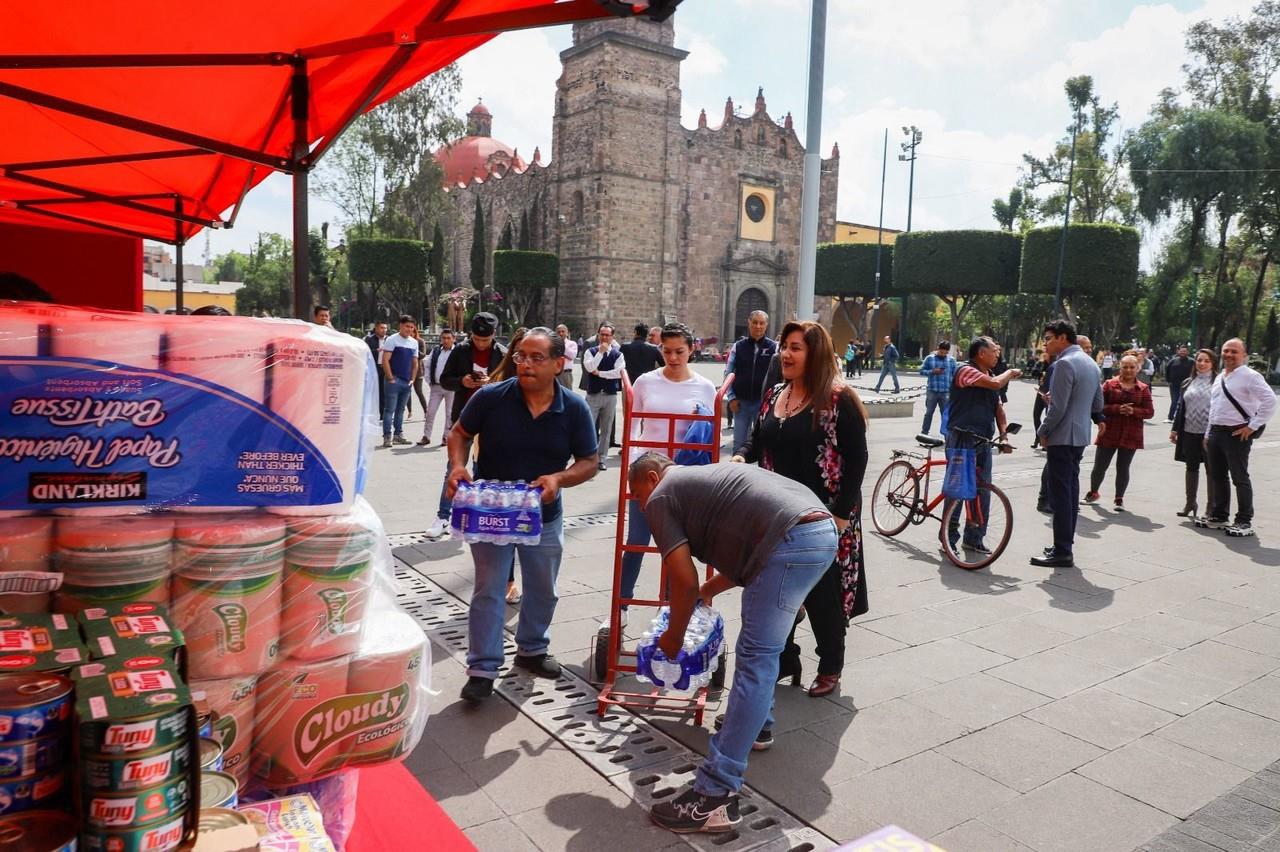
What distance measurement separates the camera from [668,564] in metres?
3.05

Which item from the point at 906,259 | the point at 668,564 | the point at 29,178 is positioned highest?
the point at 906,259

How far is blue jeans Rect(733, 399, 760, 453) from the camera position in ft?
29.8

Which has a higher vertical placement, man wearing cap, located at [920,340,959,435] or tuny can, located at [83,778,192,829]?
man wearing cap, located at [920,340,959,435]

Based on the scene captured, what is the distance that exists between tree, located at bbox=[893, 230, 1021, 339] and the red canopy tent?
38.4m

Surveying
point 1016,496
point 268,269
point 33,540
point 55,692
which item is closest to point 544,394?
point 33,540

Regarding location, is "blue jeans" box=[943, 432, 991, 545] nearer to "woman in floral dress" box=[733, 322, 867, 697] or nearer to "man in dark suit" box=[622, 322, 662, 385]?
"woman in floral dress" box=[733, 322, 867, 697]

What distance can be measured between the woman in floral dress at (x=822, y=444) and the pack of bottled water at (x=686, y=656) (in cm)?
67

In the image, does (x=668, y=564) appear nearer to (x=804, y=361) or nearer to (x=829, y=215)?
(x=804, y=361)

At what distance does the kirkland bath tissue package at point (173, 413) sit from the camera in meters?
1.87

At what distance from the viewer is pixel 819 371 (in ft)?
13.8

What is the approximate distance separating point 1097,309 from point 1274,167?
33.0 feet

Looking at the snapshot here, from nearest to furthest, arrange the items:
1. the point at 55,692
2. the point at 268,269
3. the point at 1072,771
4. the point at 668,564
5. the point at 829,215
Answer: the point at 55,692, the point at 668,564, the point at 1072,771, the point at 829,215, the point at 268,269

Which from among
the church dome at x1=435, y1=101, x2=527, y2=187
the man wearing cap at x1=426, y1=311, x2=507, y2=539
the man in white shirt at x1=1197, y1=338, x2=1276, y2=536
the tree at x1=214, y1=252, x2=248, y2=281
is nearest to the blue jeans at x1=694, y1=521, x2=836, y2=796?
the man wearing cap at x1=426, y1=311, x2=507, y2=539

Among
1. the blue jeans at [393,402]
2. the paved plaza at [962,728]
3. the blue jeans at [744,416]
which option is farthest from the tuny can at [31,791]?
the blue jeans at [393,402]
